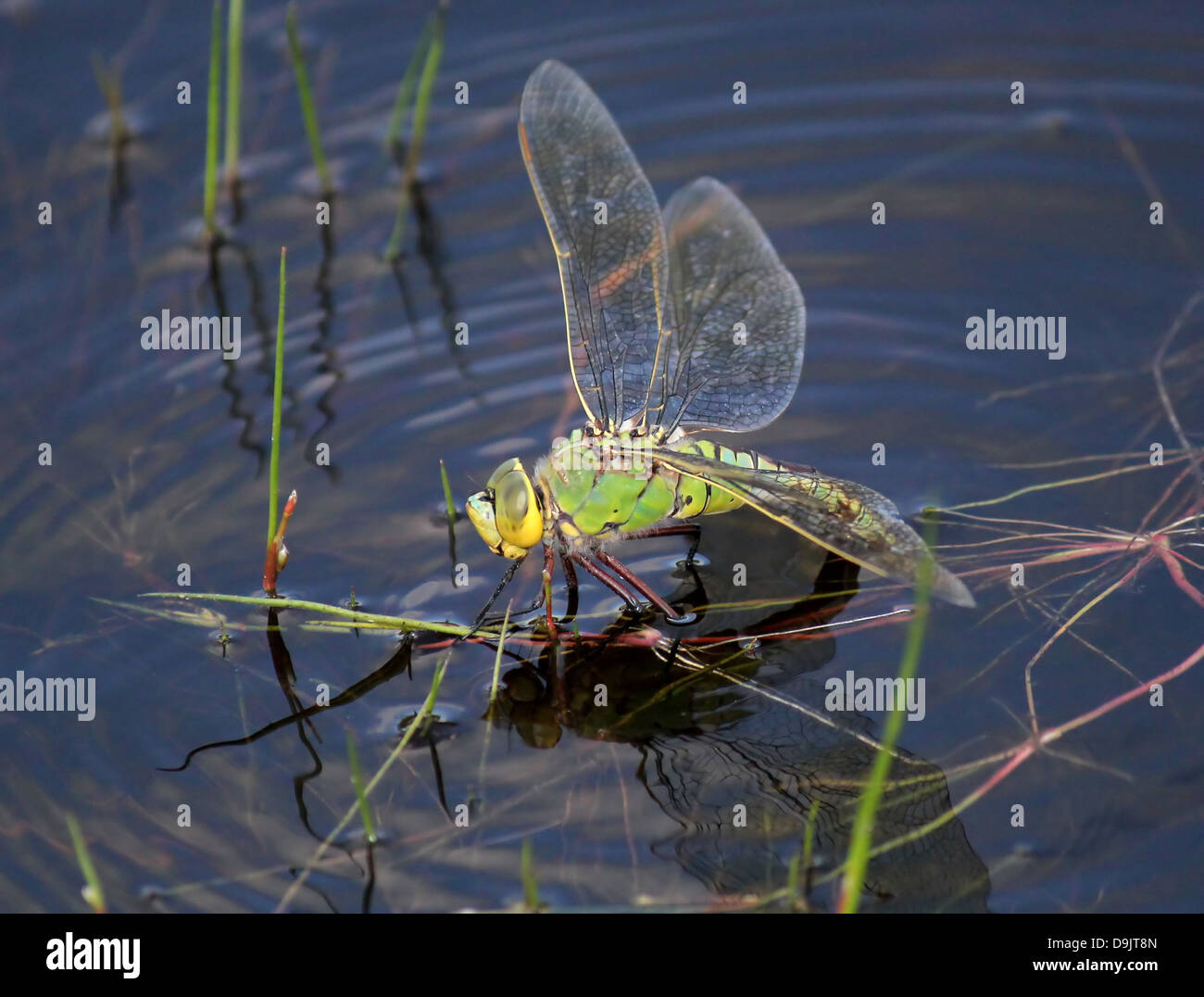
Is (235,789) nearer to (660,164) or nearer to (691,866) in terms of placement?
(691,866)

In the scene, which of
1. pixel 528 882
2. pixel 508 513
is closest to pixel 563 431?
pixel 508 513

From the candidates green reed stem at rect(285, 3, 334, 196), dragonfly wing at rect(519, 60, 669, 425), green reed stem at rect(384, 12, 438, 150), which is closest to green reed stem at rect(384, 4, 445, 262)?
green reed stem at rect(384, 12, 438, 150)

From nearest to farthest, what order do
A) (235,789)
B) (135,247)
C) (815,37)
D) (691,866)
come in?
(691,866) < (235,789) < (135,247) < (815,37)

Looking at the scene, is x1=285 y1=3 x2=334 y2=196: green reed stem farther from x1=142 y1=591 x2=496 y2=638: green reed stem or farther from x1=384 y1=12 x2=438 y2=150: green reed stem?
x1=142 y1=591 x2=496 y2=638: green reed stem

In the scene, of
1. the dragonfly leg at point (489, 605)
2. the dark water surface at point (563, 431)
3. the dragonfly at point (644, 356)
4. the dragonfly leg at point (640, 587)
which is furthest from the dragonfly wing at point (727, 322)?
the dragonfly leg at point (489, 605)

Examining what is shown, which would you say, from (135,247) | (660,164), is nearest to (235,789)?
(135,247)

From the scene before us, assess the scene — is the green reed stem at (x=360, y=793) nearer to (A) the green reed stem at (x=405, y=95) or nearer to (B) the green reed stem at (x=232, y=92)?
(B) the green reed stem at (x=232, y=92)
